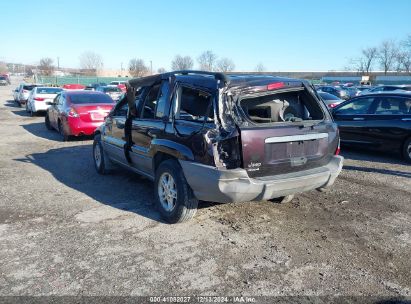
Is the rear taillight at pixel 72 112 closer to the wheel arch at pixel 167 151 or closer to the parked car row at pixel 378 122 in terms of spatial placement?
the wheel arch at pixel 167 151

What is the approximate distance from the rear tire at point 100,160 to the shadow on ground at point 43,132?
442cm

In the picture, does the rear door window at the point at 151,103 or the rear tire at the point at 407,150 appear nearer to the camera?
the rear door window at the point at 151,103

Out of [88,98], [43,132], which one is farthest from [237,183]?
[43,132]

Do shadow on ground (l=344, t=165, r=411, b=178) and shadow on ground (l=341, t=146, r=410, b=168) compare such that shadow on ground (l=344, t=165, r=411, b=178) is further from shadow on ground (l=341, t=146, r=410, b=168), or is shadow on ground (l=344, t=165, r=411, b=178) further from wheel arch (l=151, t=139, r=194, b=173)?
wheel arch (l=151, t=139, r=194, b=173)

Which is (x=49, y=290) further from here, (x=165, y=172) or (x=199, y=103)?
(x=199, y=103)

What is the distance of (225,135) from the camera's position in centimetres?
390

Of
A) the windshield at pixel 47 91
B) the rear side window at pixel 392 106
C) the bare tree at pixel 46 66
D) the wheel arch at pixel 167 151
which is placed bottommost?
the wheel arch at pixel 167 151

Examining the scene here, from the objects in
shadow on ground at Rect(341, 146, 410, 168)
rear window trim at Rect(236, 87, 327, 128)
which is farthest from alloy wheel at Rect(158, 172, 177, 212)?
shadow on ground at Rect(341, 146, 410, 168)

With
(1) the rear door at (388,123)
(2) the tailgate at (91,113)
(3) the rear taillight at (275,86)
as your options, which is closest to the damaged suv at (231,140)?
(3) the rear taillight at (275,86)

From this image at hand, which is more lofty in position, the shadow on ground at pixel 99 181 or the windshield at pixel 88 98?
the windshield at pixel 88 98

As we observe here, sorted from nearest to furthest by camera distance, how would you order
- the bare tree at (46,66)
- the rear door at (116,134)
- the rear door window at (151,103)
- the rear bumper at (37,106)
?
1. the rear door window at (151,103)
2. the rear door at (116,134)
3. the rear bumper at (37,106)
4. the bare tree at (46,66)

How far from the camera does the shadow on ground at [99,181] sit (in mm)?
5422

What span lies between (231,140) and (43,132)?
441 inches

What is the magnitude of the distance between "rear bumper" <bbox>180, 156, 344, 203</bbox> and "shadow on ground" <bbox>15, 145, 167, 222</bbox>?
3.28 feet
